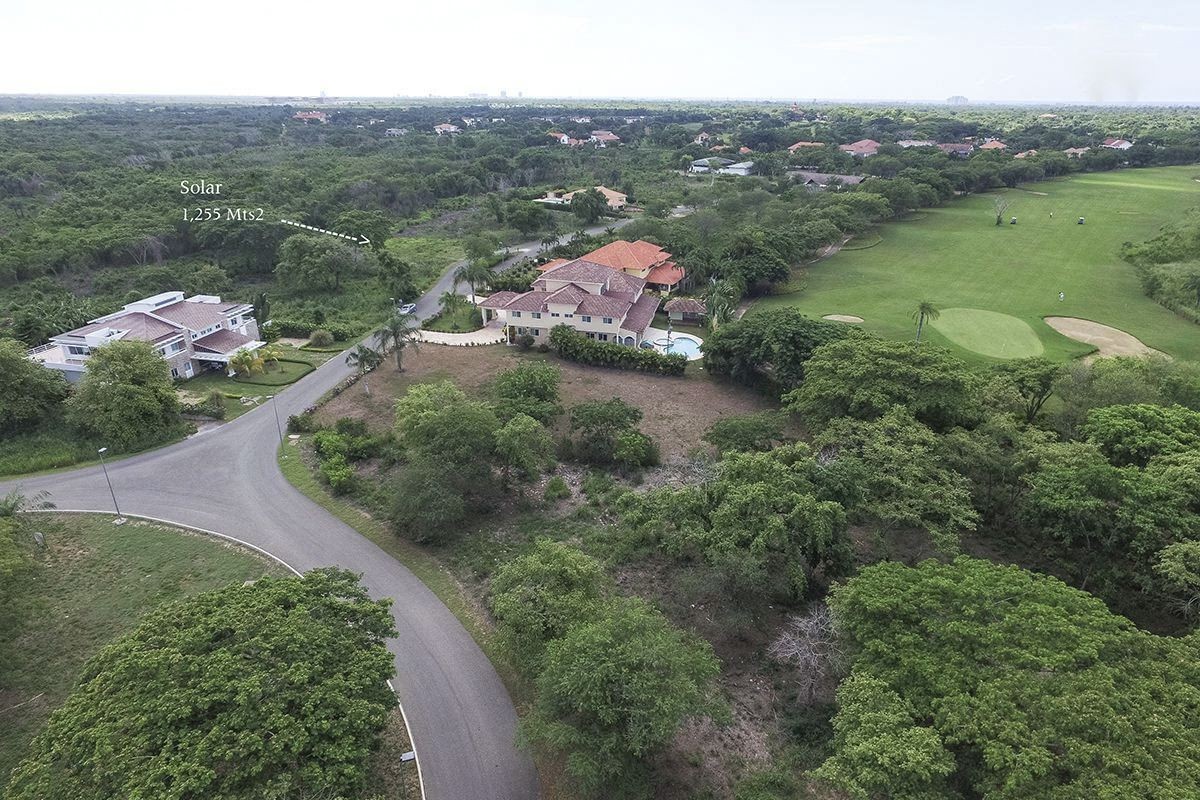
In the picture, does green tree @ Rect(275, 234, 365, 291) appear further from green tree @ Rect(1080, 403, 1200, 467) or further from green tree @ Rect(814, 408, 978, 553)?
green tree @ Rect(1080, 403, 1200, 467)

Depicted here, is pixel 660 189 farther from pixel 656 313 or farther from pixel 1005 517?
pixel 1005 517

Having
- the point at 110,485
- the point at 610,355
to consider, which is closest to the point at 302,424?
the point at 110,485

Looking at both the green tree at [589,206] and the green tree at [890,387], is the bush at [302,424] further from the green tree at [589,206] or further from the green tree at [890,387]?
the green tree at [589,206]

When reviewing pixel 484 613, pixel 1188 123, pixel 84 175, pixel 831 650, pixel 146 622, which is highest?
pixel 1188 123

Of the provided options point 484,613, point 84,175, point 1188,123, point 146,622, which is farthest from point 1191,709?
point 1188,123

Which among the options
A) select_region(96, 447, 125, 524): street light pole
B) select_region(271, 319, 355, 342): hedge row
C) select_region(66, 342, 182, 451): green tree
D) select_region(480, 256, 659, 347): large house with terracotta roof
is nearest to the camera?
select_region(96, 447, 125, 524): street light pole

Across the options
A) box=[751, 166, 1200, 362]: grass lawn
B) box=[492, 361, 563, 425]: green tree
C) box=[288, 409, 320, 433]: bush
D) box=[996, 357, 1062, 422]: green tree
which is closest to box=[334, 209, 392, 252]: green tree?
box=[288, 409, 320, 433]: bush
